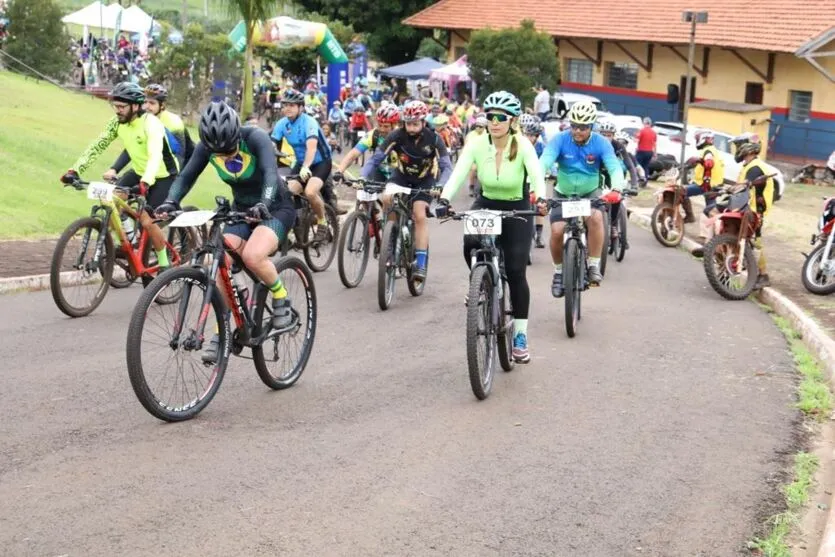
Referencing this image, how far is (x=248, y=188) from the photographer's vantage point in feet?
25.8

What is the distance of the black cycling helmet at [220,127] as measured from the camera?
7.35m

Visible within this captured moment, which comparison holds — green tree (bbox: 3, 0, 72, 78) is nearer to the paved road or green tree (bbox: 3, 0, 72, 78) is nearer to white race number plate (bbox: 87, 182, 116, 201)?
the paved road

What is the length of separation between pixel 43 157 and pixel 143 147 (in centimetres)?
1017

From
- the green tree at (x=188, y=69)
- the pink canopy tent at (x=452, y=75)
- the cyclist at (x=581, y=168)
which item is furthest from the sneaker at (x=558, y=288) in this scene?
the pink canopy tent at (x=452, y=75)

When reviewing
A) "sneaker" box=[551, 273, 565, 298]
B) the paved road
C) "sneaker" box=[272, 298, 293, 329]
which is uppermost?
"sneaker" box=[272, 298, 293, 329]

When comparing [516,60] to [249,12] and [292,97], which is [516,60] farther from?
[292,97]

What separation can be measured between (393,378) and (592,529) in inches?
127

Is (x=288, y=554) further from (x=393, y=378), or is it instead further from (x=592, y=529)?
(x=393, y=378)

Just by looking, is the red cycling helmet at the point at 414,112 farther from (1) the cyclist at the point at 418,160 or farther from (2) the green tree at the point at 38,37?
(2) the green tree at the point at 38,37

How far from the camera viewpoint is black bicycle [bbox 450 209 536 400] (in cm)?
775

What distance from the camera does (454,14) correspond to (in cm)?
5503

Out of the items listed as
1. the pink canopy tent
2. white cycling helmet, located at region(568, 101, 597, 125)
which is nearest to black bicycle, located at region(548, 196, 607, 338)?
white cycling helmet, located at region(568, 101, 597, 125)

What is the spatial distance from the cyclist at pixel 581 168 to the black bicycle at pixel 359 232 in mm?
1913

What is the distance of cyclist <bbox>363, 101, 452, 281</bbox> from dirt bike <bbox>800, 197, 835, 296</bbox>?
497 cm
